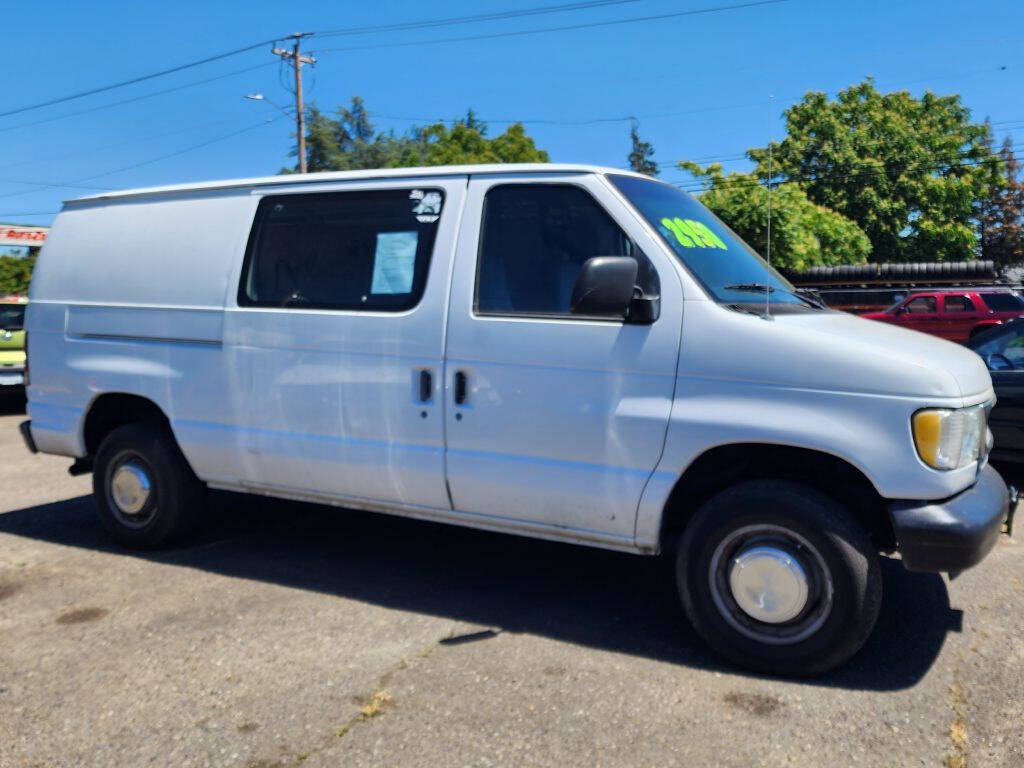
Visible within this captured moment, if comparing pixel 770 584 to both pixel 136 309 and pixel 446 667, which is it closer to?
pixel 446 667

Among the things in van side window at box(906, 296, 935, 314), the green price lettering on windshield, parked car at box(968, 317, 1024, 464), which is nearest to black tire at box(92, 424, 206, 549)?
the green price lettering on windshield

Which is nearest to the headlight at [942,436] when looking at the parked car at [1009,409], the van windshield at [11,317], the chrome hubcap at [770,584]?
the chrome hubcap at [770,584]

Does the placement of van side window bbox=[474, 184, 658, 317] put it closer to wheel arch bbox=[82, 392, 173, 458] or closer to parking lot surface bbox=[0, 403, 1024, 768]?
parking lot surface bbox=[0, 403, 1024, 768]

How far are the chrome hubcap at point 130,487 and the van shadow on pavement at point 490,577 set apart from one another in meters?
0.29

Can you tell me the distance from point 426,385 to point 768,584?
1.75 meters

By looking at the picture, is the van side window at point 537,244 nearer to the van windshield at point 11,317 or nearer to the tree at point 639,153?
the van windshield at point 11,317

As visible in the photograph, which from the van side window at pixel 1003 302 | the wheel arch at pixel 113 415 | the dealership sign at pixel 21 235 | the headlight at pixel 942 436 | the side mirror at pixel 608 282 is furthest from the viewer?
the dealership sign at pixel 21 235

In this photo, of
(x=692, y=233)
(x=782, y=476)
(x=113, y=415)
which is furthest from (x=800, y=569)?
(x=113, y=415)

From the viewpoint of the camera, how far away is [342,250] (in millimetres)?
4836

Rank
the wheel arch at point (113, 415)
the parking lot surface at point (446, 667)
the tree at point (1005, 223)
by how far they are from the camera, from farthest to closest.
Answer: the tree at point (1005, 223) < the wheel arch at point (113, 415) < the parking lot surface at point (446, 667)

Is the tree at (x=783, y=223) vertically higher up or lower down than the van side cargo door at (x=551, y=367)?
higher up

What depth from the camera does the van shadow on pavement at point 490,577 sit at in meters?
4.16

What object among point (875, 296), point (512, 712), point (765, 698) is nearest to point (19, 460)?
point (512, 712)

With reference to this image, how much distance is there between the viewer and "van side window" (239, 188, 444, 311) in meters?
4.58
